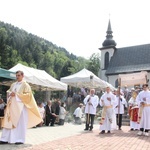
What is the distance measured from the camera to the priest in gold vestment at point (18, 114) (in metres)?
7.72

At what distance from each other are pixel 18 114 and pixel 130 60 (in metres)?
Result: 49.4

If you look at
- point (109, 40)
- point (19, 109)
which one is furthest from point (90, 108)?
point (109, 40)

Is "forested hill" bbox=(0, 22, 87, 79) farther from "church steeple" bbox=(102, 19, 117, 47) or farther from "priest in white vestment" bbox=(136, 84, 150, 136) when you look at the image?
"priest in white vestment" bbox=(136, 84, 150, 136)

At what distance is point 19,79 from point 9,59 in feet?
164

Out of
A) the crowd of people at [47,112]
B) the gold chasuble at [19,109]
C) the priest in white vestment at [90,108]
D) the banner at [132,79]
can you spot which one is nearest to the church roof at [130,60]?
the crowd of people at [47,112]

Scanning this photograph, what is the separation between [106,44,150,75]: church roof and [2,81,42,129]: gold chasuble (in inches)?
1792

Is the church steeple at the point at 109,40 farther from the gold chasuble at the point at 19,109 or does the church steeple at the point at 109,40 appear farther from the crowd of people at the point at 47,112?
the gold chasuble at the point at 19,109

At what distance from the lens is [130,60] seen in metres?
55.5

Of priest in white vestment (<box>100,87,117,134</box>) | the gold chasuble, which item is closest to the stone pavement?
the gold chasuble

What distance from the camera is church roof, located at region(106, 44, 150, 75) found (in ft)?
175

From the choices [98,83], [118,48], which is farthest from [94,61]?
[98,83]

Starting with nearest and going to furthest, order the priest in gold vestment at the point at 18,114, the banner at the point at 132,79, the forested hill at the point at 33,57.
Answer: the priest in gold vestment at the point at 18,114 < the banner at the point at 132,79 < the forested hill at the point at 33,57

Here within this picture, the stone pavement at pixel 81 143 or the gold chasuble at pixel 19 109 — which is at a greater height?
the gold chasuble at pixel 19 109

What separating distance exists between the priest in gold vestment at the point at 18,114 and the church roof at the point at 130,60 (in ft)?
149
